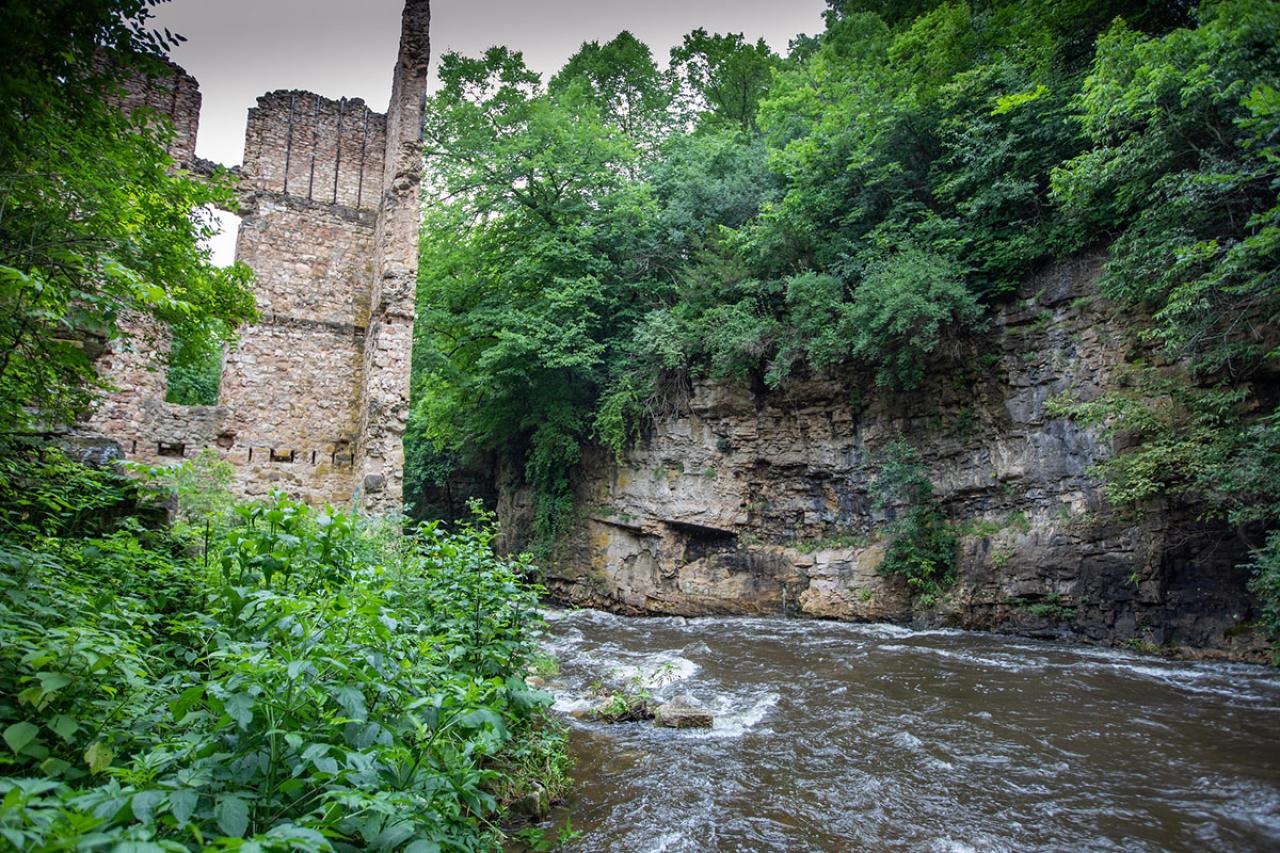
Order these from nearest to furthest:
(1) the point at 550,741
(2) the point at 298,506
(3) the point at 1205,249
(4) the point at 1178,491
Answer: (2) the point at 298,506 → (1) the point at 550,741 → (3) the point at 1205,249 → (4) the point at 1178,491

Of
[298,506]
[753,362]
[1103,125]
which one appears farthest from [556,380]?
[298,506]

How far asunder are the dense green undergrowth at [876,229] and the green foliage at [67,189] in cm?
985

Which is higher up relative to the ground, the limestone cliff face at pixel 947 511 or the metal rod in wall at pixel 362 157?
the metal rod in wall at pixel 362 157

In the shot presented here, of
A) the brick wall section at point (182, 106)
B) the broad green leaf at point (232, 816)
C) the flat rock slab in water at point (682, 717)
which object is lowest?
the flat rock slab in water at point (682, 717)

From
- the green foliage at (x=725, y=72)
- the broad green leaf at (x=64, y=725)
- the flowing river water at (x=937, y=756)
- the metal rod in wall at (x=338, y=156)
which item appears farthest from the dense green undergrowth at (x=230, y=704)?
the green foliage at (x=725, y=72)

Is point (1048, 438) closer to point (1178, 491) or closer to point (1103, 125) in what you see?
point (1178, 491)

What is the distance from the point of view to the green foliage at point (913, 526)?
11.6 m

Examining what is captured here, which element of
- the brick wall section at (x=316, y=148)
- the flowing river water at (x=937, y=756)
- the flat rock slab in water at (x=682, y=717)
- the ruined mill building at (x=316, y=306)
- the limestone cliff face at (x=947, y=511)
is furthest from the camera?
the brick wall section at (x=316, y=148)

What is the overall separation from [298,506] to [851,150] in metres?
13.7

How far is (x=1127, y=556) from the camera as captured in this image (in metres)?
9.52

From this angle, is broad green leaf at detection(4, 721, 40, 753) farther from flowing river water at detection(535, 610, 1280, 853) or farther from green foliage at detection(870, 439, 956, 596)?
green foliage at detection(870, 439, 956, 596)

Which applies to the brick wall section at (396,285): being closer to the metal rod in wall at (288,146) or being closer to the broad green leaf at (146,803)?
the metal rod in wall at (288,146)

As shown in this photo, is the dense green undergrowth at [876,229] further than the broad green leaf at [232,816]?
Yes

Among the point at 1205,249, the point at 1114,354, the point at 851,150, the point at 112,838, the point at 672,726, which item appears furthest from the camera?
the point at 851,150
